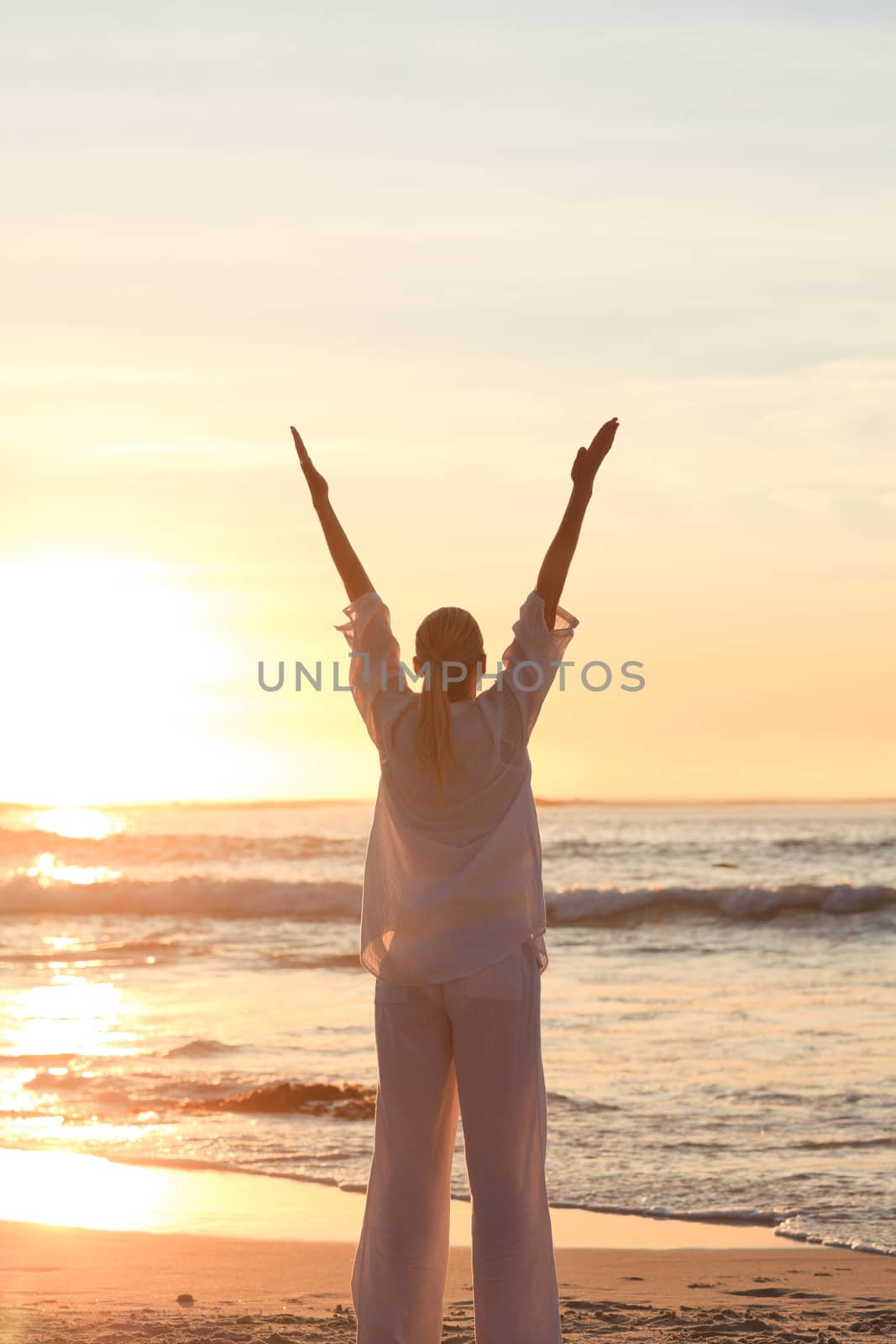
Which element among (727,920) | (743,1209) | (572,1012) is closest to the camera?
(743,1209)

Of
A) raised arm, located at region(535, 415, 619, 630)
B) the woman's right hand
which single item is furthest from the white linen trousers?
the woman's right hand

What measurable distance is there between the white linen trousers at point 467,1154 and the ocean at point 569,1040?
2.85m

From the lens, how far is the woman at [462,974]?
3.17 metres

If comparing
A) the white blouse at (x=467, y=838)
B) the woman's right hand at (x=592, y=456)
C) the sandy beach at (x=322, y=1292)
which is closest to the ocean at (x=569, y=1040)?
the sandy beach at (x=322, y=1292)

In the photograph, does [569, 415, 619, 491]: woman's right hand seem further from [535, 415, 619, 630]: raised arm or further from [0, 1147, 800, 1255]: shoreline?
[0, 1147, 800, 1255]: shoreline

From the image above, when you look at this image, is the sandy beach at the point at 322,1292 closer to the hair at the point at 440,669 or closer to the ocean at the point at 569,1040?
the ocean at the point at 569,1040

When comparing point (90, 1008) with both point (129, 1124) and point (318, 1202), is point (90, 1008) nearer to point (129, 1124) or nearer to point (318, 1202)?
point (129, 1124)

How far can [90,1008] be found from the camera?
12.4 m

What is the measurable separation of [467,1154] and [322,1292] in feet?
7.08

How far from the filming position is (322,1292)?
16.4 feet

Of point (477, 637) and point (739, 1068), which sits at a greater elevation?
point (477, 637)

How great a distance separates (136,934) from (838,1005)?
11.7 metres

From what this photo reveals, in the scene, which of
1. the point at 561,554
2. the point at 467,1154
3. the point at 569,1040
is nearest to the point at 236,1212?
the point at 467,1154

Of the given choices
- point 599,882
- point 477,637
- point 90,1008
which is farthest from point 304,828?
point 477,637
